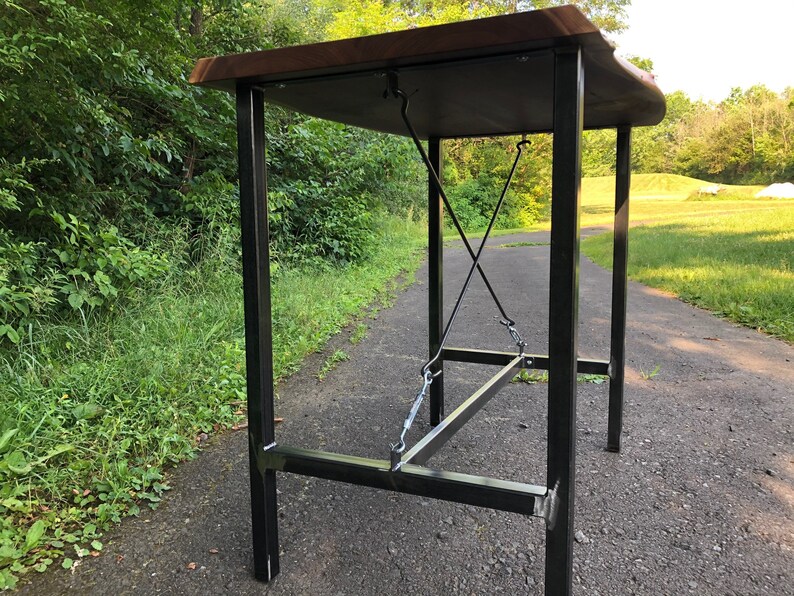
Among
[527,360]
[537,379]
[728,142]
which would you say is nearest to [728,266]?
[537,379]

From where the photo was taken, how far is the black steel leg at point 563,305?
129cm

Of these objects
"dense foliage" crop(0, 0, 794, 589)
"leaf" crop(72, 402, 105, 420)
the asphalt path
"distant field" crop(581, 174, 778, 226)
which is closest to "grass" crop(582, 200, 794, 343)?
the asphalt path

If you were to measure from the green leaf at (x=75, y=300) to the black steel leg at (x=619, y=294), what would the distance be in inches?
124

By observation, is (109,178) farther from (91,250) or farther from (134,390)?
(134,390)

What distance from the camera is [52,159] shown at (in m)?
3.71

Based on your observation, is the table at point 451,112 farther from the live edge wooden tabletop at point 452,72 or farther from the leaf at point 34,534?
the leaf at point 34,534

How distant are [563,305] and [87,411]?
2.27m

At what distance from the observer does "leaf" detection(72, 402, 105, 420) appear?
2.59 m

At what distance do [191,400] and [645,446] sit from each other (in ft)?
7.66

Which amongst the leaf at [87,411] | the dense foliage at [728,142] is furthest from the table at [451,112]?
the dense foliage at [728,142]

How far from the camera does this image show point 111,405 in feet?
9.02

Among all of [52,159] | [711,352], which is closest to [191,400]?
[52,159]

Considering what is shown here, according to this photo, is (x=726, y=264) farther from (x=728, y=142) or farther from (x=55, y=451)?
(x=728, y=142)

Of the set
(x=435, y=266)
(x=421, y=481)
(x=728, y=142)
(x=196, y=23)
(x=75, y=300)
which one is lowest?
(x=421, y=481)
